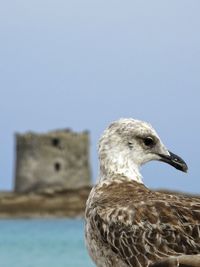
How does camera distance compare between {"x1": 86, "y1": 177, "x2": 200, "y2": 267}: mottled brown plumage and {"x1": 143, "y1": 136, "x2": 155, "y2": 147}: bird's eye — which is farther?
{"x1": 143, "y1": 136, "x2": 155, "y2": 147}: bird's eye

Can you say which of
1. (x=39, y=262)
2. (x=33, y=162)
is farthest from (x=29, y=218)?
(x=39, y=262)

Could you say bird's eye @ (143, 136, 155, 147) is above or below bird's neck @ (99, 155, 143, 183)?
above

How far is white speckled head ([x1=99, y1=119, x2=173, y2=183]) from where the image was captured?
17.3ft

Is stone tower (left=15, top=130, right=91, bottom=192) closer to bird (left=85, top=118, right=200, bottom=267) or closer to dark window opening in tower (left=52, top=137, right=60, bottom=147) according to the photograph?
dark window opening in tower (left=52, top=137, right=60, bottom=147)

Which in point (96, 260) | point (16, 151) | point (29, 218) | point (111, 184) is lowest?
point (96, 260)

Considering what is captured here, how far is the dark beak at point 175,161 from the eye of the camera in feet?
18.0

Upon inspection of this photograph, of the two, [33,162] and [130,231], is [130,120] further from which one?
[33,162]

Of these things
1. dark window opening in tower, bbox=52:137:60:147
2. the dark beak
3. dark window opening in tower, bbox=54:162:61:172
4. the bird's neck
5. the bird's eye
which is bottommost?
the bird's neck

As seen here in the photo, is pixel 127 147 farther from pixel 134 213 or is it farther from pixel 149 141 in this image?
pixel 134 213

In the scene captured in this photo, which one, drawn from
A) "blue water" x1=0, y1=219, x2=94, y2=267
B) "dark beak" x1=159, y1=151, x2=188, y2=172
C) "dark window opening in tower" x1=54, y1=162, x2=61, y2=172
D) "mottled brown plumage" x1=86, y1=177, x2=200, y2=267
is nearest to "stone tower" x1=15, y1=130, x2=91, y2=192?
"dark window opening in tower" x1=54, y1=162, x2=61, y2=172

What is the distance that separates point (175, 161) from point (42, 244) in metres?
29.6

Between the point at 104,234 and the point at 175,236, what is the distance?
362mm

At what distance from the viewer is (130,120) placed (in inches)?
209

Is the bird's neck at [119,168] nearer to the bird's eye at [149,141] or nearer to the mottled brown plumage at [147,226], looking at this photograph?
the bird's eye at [149,141]
